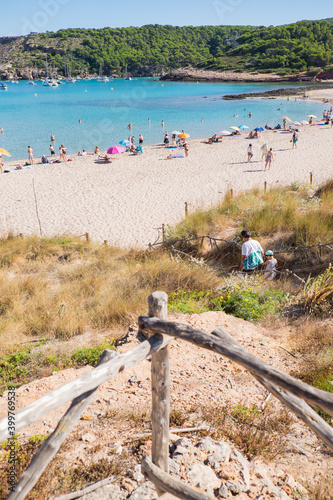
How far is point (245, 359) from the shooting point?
7.82ft

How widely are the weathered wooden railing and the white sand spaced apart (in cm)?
912

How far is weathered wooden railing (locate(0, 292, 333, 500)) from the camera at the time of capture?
2.00 m

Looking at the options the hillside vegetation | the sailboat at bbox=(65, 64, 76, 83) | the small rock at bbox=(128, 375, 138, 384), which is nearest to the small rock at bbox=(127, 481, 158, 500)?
the small rock at bbox=(128, 375, 138, 384)

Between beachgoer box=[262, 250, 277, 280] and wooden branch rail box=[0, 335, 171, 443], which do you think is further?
beachgoer box=[262, 250, 277, 280]

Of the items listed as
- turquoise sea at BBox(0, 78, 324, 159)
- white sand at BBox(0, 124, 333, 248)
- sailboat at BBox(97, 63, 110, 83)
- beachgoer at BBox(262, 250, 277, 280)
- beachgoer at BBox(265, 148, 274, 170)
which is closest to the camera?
beachgoer at BBox(262, 250, 277, 280)

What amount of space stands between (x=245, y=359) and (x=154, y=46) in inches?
6653

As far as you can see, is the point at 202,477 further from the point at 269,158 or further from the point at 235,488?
the point at 269,158

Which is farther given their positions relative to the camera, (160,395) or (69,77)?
(69,77)

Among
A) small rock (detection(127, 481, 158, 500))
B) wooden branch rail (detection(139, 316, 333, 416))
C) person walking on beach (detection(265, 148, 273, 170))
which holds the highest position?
wooden branch rail (detection(139, 316, 333, 416))

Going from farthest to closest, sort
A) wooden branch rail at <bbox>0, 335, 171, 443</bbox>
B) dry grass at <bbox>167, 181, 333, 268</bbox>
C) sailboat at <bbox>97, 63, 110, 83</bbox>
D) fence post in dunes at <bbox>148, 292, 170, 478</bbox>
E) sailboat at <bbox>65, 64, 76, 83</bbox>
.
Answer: sailboat at <bbox>65, 64, 76, 83</bbox> < sailboat at <bbox>97, 63, 110, 83</bbox> < dry grass at <bbox>167, 181, 333, 268</bbox> < fence post in dunes at <bbox>148, 292, 170, 478</bbox> < wooden branch rail at <bbox>0, 335, 171, 443</bbox>

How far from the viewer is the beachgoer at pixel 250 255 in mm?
7195

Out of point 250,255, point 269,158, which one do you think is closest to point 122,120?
point 269,158

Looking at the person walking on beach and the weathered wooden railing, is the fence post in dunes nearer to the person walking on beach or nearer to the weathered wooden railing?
the weathered wooden railing

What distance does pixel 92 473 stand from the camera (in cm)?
294
